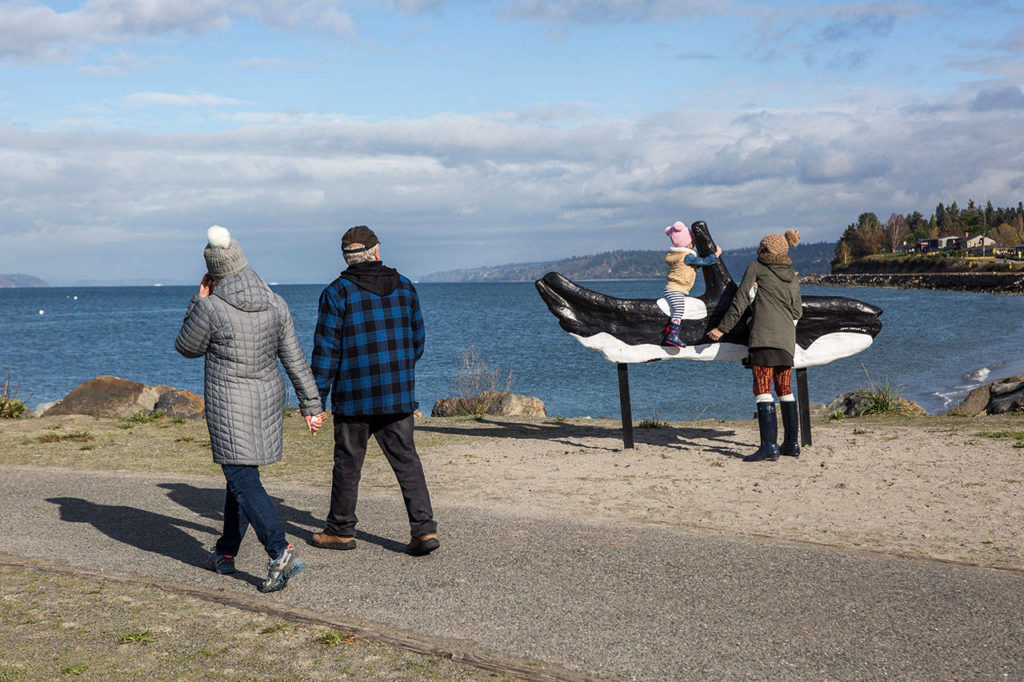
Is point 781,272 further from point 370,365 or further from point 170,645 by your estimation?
point 170,645

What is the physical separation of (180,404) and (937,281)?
116 meters

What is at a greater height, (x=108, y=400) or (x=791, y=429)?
(x=108, y=400)

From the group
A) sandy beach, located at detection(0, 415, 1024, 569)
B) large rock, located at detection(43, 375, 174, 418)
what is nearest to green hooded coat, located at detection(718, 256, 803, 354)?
sandy beach, located at detection(0, 415, 1024, 569)

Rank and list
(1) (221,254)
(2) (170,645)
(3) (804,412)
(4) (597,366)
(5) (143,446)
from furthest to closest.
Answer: (4) (597,366)
(5) (143,446)
(3) (804,412)
(1) (221,254)
(2) (170,645)

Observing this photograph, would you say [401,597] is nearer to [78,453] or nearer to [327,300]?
[327,300]

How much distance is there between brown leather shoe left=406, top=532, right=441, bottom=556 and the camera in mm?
5402

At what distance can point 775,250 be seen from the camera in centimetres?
868

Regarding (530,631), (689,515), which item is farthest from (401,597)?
(689,515)

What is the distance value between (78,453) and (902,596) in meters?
8.40

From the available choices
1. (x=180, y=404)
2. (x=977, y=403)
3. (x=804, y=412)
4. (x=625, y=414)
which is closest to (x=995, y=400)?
(x=977, y=403)

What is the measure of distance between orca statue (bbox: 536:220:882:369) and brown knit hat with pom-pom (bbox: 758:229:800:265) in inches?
24.3

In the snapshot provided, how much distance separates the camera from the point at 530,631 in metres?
4.23

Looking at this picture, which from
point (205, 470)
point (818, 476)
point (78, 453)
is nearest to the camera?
point (818, 476)

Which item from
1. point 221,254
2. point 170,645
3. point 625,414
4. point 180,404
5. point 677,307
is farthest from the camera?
point 180,404
